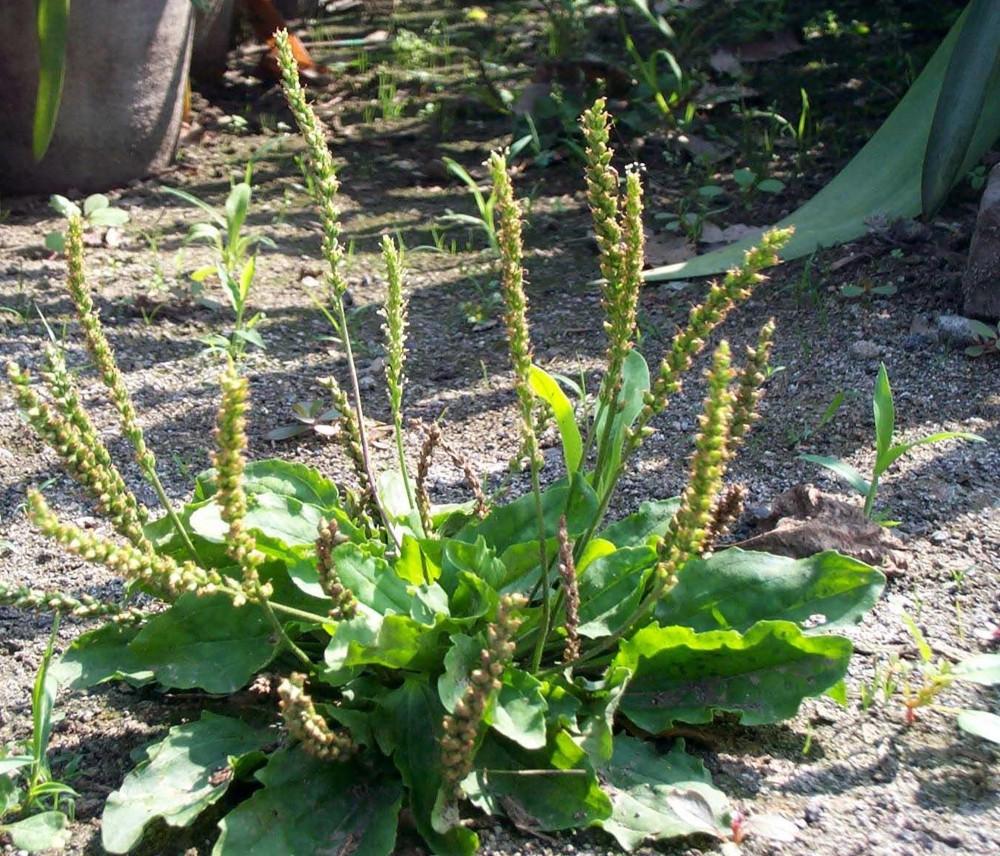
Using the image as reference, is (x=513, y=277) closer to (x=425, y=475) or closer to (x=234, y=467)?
(x=234, y=467)

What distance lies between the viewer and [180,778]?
1.74 meters

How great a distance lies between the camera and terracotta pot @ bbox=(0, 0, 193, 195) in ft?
12.9

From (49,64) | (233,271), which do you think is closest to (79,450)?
(233,271)

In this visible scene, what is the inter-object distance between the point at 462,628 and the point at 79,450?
60 cm

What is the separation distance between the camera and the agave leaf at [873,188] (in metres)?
3.41

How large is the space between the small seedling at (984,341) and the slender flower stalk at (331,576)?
188 cm

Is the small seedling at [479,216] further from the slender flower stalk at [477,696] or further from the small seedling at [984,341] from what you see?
the slender flower stalk at [477,696]

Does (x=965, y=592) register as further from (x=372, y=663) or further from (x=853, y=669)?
(x=372, y=663)

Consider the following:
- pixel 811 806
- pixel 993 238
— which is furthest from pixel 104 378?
pixel 993 238

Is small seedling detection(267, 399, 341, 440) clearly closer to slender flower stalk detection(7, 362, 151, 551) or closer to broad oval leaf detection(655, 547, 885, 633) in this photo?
slender flower stalk detection(7, 362, 151, 551)

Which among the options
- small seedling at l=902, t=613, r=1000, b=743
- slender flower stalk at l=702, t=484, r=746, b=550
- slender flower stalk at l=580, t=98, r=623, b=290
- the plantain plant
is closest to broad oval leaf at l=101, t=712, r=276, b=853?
the plantain plant

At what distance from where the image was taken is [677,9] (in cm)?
476

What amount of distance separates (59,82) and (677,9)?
2440mm

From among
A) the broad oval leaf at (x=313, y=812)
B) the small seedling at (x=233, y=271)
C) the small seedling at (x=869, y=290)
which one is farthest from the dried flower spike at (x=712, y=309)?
the small seedling at (x=869, y=290)
